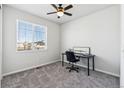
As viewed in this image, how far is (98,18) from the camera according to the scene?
3.33 meters

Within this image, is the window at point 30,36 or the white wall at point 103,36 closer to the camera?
the white wall at point 103,36

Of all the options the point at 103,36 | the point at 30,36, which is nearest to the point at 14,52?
the point at 30,36

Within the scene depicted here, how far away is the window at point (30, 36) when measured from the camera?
3346 mm

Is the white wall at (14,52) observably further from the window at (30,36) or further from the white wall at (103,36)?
the white wall at (103,36)

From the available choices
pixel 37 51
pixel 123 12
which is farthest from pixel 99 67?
pixel 37 51

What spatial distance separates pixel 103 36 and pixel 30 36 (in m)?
3.21

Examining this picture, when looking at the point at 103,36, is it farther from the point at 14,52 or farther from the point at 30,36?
the point at 14,52

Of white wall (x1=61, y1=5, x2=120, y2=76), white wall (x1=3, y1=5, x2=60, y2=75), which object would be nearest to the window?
white wall (x1=3, y1=5, x2=60, y2=75)

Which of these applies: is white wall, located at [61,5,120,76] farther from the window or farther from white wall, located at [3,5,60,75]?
white wall, located at [3,5,60,75]

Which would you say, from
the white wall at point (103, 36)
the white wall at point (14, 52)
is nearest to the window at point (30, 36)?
the white wall at point (14, 52)

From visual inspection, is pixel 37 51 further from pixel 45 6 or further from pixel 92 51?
pixel 92 51

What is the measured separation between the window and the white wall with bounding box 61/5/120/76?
1786mm

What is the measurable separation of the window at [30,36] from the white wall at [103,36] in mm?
1786

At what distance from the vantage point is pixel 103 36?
10.5 feet
